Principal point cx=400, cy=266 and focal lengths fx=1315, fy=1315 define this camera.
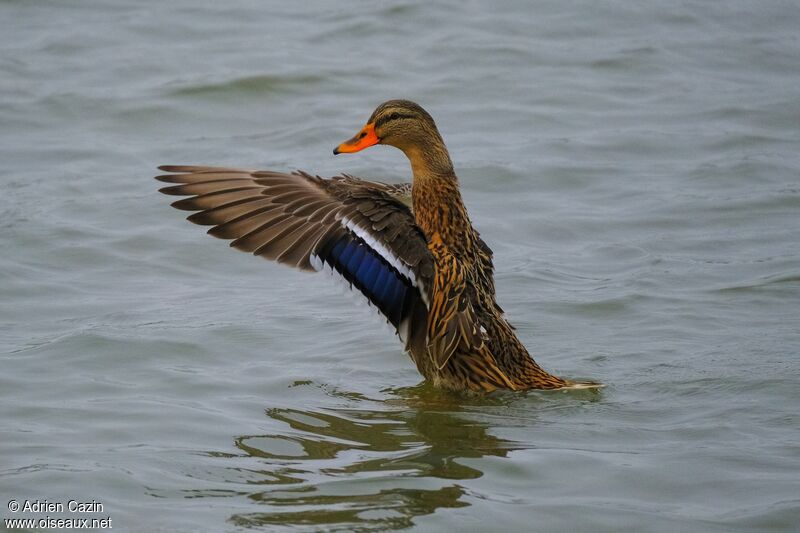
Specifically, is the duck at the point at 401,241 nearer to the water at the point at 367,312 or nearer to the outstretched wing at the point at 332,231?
the outstretched wing at the point at 332,231

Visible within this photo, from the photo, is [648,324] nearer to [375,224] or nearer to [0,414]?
[375,224]

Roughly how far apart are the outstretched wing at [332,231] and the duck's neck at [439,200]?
155 millimetres

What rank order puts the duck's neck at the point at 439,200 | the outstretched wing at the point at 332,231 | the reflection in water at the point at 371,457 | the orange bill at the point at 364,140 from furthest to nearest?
1. the orange bill at the point at 364,140
2. the duck's neck at the point at 439,200
3. the outstretched wing at the point at 332,231
4. the reflection in water at the point at 371,457

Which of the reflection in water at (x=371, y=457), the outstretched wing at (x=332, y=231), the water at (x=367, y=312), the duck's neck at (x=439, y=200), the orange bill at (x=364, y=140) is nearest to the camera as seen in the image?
the reflection in water at (x=371, y=457)

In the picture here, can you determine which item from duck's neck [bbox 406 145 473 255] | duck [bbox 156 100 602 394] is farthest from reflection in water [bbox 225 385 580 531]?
duck's neck [bbox 406 145 473 255]

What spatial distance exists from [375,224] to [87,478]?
6.59ft

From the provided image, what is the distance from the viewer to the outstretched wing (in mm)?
6742

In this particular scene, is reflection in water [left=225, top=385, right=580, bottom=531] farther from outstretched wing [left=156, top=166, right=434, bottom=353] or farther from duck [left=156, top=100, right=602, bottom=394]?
outstretched wing [left=156, top=166, right=434, bottom=353]

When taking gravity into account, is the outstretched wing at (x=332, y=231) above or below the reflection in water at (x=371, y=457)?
above

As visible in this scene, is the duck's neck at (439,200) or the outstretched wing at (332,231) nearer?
the outstretched wing at (332,231)

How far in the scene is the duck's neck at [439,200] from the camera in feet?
23.4

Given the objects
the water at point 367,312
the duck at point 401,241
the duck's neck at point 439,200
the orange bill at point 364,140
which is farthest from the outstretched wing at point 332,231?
the water at point 367,312

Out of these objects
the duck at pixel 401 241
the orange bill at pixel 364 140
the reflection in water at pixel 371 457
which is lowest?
the reflection in water at pixel 371 457

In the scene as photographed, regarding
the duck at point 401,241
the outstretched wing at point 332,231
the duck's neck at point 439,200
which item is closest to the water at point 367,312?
the duck at point 401,241
